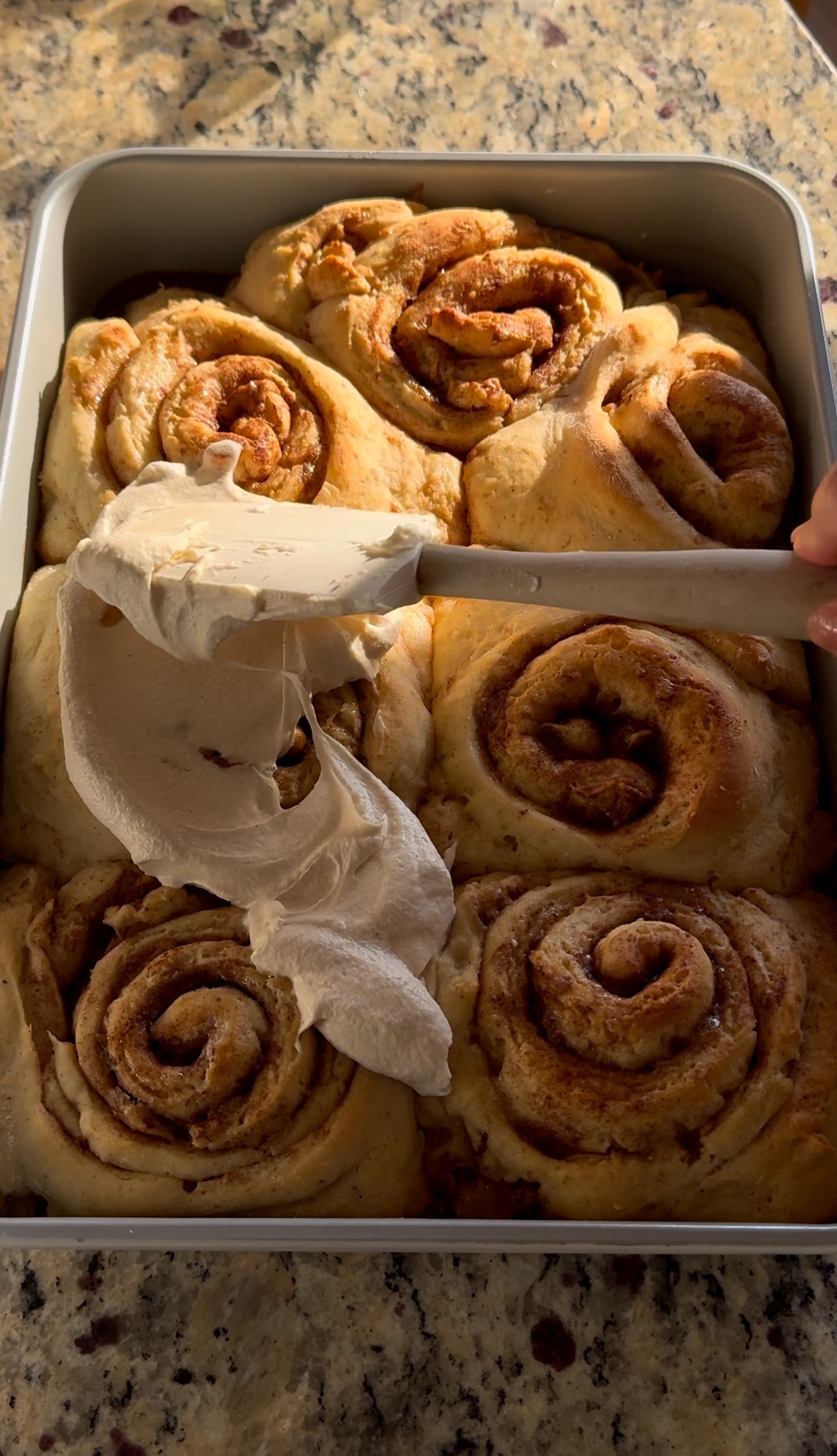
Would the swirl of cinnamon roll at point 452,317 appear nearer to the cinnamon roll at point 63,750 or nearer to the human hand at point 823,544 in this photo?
the cinnamon roll at point 63,750

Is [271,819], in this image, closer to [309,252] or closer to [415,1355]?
[415,1355]

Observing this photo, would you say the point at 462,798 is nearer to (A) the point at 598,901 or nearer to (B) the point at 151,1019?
(A) the point at 598,901

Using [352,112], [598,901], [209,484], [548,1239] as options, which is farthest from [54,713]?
[352,112]

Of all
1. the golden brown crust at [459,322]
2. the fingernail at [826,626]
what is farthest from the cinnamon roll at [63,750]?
the fingernail at [826,626]

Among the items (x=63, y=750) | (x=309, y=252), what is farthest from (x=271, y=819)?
(x=309, y=252)

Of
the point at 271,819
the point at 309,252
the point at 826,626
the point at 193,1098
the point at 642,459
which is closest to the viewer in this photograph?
the point at 826,626

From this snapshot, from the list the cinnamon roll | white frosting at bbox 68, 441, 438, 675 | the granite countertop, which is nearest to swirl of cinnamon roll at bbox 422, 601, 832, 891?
the cinnamon roll
